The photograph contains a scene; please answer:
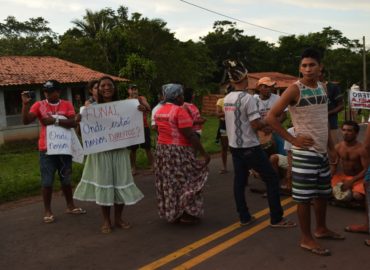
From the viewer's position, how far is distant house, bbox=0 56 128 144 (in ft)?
71.2

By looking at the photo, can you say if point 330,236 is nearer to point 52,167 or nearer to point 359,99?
point 52,167

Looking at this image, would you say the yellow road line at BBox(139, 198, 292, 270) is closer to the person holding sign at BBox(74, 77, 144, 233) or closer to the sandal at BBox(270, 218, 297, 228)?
the sandal at BBox(270, 218, 297, 228)

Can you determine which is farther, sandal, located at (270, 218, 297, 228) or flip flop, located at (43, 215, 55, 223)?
flip flop, located at (43, 215, 55, 223)

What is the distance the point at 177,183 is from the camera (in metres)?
5.25

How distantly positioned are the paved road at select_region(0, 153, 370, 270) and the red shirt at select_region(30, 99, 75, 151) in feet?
3.57

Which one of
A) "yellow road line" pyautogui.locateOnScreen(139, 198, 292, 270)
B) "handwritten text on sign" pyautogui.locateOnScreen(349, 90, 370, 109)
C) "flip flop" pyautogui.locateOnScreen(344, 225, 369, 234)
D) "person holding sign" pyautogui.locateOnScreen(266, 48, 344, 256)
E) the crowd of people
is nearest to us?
"person holding sign" pyautogui.locateOnScreen(266, 48, 344, 256)

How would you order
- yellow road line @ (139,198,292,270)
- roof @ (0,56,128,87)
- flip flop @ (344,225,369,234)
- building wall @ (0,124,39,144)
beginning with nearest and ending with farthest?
yellow road line @ (139,198,292,270) → flip flop @ (344,225,369,234) → building wall @ (0,124,39,144) → roof @ (0,56,128,87)

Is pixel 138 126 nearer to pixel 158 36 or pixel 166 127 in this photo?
pixel 166 127

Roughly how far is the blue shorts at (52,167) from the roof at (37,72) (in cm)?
1687

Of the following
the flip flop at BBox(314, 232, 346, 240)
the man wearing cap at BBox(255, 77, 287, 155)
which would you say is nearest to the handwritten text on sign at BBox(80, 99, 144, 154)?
the man wearing cap at BBox(255, 77, 287, 155)

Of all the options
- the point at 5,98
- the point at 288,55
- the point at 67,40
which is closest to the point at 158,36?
the point at 67,40

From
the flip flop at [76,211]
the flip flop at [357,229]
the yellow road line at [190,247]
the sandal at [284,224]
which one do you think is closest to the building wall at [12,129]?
the flip flop at [76,211]

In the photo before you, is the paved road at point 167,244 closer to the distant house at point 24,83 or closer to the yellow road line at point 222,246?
the yellow road line at point 222,246

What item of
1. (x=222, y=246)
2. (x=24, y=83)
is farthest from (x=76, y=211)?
(x=24, y=83)
